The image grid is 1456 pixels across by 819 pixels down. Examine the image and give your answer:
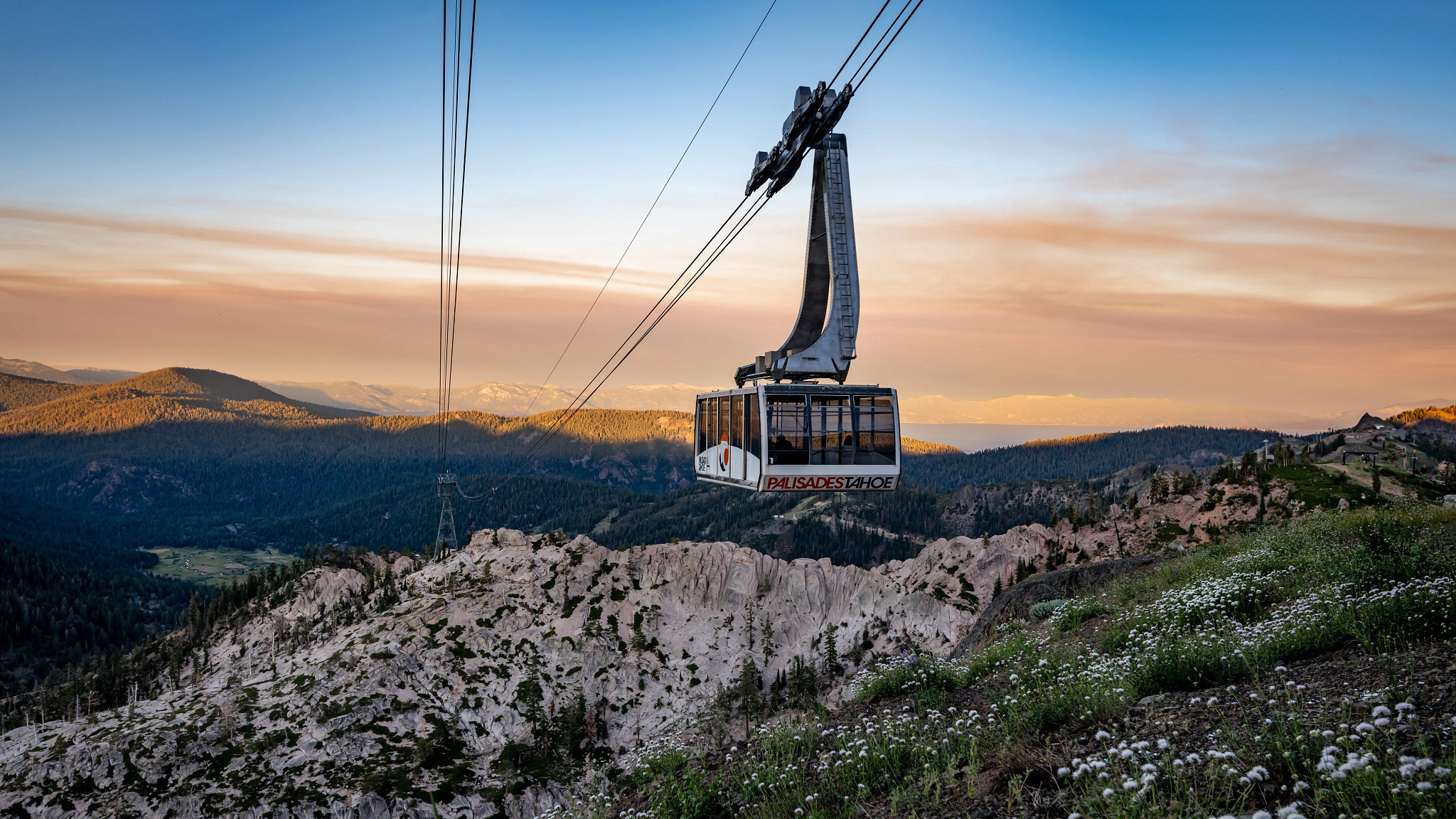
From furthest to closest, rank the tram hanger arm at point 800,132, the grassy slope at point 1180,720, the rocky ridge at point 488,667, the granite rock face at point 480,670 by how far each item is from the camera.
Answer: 1. the rocky ridge at point 488,667
2. the granite rock face at point 480,670
3. the tram hanger arm at point 800,132
4. the grassy slope at point 1180,720

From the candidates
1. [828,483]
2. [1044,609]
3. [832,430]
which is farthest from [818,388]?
[1044,609]

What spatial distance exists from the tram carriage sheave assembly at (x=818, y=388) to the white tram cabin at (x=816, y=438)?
3 centimetres

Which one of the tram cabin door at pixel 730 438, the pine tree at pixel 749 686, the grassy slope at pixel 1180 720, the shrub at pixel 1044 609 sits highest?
the tram cabin door at pixel 730 438

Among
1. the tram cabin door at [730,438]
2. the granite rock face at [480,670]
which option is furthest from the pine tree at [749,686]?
the tram cabin door at [730,438]

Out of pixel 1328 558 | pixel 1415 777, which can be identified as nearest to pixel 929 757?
pixel 1415 777

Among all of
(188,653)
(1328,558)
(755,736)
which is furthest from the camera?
(188,653)

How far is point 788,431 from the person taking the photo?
869 inches

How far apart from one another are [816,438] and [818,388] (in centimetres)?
162

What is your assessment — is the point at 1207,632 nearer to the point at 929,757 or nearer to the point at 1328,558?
the point at 1328,558

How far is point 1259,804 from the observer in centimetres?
784

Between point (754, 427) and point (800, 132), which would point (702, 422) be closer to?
point (754, 427)

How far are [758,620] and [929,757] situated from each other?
66.9 meters

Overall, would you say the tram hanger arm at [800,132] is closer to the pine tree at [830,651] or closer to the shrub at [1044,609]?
the shrub at [1044,609]

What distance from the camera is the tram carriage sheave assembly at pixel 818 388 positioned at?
21984mm
